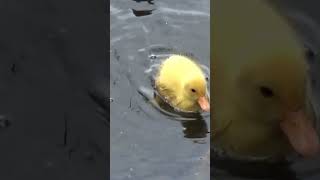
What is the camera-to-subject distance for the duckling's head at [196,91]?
2951 mm

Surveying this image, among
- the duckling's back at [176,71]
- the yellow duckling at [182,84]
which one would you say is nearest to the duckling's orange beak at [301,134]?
the yellow duckling at [182,84]

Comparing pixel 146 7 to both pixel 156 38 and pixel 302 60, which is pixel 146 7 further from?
pixel 302 60

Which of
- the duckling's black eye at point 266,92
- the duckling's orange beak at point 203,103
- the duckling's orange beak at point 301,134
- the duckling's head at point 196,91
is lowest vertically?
the duckling's orange beak at point 203,103

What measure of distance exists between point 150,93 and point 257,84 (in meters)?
0.61

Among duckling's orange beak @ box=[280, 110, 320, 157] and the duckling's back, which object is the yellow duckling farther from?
duckling's orange beak @ box=[280, 110, 320, 157]
